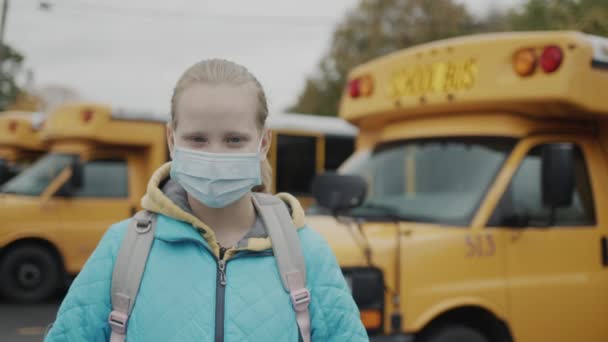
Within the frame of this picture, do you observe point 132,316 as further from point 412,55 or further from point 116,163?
point 116,163

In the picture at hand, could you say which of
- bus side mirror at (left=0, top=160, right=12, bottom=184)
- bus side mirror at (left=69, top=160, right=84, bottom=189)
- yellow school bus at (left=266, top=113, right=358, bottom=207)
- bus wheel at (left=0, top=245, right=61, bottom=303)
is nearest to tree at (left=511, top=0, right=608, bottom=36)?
yellow school bus at (left=266, top=113, right=358, bottom=207)

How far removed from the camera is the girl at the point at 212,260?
1.71 meters

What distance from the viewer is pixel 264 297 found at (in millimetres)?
1750

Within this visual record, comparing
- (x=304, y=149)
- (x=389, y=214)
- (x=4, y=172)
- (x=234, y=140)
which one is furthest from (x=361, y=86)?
(x=4, y=172)

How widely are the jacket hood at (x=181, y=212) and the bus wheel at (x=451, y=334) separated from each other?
2.28m

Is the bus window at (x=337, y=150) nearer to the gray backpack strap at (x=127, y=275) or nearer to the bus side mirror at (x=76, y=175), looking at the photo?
the bus side mirror at (x=76, y=175)

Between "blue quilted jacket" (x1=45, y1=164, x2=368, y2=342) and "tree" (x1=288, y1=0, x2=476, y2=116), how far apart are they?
31011 mm

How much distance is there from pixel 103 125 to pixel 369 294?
670 cm

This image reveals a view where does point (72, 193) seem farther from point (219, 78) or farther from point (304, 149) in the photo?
point (219, 78)

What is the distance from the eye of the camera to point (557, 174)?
13.5 ft

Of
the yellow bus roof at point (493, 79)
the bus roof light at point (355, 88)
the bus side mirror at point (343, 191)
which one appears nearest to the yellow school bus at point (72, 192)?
the bus roof light at point (355, 88)

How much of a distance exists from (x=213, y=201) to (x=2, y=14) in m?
22.6

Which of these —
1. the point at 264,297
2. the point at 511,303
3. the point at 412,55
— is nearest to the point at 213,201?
the point at 264,297

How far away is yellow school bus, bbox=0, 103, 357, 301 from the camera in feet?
29.7
